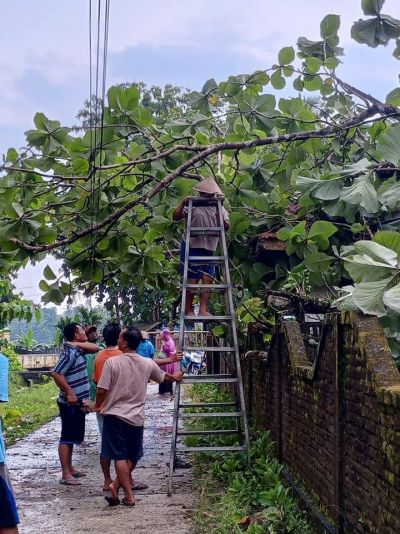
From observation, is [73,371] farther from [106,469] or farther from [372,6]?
[372,6]

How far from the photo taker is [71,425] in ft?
27.7

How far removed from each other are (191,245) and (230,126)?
5.97 ft

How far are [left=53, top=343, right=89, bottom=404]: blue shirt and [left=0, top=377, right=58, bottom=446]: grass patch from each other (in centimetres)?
99

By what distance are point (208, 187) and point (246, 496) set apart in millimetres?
3291

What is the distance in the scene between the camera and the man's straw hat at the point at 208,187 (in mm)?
Result: 8180

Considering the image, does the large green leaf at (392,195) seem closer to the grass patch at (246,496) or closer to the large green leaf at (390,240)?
the large green leaf at (390,240)

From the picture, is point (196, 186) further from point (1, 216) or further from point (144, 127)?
point (1, 216)

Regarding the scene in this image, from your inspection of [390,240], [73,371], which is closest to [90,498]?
[73,371]

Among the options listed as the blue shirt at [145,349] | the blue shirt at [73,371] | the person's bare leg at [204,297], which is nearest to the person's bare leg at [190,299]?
the person's bare leg at [204,297]

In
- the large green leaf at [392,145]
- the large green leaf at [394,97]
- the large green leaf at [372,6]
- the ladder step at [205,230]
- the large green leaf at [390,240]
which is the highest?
the large green leaf at [372,6]

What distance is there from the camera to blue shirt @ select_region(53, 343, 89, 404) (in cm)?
848

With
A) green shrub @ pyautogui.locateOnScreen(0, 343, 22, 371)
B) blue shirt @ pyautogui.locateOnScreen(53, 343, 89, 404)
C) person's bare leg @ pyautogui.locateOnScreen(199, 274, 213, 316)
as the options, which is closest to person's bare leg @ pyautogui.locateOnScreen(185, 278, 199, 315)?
person's bare leg @ pyautogui.locateOnScreen(199, 274, 213, 316)

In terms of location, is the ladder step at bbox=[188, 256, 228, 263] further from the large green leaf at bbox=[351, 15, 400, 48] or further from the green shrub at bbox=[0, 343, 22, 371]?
the green shrub at bbox=[0, 343, 22, 371]

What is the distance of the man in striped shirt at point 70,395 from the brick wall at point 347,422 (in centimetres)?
247
